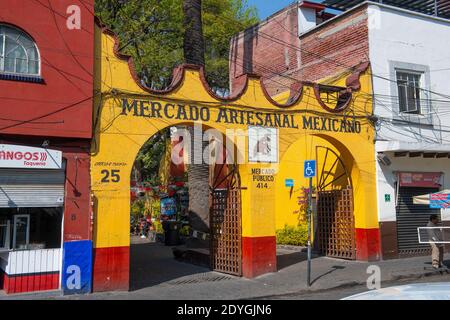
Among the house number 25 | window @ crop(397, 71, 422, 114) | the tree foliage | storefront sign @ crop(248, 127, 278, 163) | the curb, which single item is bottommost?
the curb

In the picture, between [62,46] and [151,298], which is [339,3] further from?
[151,298]

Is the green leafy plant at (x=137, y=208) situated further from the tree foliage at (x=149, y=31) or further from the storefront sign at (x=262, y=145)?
the storefront sign at (x=262, y=145)

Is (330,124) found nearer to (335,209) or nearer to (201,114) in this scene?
(335,209)

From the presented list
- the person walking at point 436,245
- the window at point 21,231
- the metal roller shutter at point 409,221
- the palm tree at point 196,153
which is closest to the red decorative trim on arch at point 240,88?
the palm tree at point 196,153

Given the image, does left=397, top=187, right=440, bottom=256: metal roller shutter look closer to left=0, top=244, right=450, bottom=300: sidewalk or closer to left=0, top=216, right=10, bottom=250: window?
left=0, top=244, right=450, bottom=300: sidewalk

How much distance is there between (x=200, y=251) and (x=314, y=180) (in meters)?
5.71

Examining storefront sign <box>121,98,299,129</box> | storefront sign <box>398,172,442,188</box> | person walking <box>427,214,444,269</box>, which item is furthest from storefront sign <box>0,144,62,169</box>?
storefront sign <box>398,172,442,188</box>

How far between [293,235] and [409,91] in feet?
23.5

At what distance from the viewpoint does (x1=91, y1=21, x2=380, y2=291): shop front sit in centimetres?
1114

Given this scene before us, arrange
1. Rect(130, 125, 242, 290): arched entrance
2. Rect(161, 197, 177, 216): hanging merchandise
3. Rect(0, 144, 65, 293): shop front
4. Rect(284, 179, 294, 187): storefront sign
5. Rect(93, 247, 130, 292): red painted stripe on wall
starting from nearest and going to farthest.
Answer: Rect(0, 144, 65, 293): shop front < Rect(93, 247, 130, 292): red painted stripe on wall < Rect(130, 125, 242, 290): arched entrance < Rect(284, 179, 294, 187): storefront sign < Rect(161, 197, 177, 216): hanging merchandise

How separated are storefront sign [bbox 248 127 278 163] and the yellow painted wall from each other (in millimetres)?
201

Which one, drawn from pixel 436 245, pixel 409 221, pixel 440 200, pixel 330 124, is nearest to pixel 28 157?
pixel 330 124

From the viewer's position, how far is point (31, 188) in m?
10.4

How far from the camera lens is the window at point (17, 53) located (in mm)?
10258
